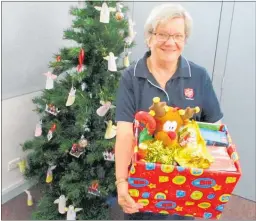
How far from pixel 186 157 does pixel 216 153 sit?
0.13m

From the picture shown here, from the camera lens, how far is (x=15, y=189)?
2.41 metres

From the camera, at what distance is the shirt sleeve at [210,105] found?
1178 millimetres

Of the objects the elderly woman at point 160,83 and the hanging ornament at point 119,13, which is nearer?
the elderly woman at point 160,83

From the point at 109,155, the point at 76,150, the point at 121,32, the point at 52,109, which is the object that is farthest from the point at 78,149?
the point at 121,32

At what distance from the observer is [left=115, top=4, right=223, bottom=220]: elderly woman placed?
3.51 feet

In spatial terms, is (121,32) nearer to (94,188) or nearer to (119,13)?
(119,13)

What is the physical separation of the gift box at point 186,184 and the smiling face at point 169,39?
274 millimetres

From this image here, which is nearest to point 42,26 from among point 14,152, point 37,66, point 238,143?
point 37,66

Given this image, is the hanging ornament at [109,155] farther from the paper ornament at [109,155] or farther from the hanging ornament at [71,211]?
the hanging ornament at [71,211]

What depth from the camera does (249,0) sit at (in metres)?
2.17

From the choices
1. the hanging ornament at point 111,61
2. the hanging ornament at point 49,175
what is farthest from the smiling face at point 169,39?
the hanging ornament at point 49,175

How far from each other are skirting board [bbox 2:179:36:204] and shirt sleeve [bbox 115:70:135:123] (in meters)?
1.40

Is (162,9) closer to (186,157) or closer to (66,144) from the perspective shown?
(186,157)

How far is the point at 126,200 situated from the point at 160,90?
40 cm
